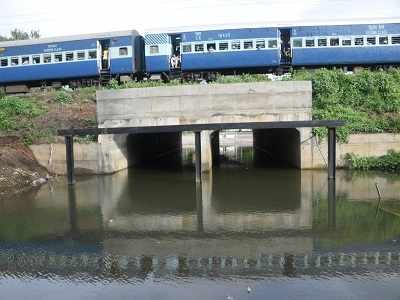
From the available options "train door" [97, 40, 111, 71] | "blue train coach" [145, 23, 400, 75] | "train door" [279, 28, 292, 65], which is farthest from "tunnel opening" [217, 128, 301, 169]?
"train door" [97, 40, 111, 71]

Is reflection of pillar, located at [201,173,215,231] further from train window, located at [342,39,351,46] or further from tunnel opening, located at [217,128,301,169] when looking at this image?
train window, located at [342,39,351,46]

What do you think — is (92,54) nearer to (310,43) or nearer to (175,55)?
(175,55)

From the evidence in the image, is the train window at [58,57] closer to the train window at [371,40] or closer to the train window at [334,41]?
the train window at [334,41]

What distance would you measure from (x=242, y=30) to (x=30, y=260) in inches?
834

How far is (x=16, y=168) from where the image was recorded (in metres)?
25.8

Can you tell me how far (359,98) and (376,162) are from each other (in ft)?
13.8

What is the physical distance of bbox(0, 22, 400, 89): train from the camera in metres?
30.2

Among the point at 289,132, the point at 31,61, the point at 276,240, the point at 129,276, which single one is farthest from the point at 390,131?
the point at 31,61

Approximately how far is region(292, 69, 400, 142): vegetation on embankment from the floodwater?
3684mm

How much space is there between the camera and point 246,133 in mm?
74875

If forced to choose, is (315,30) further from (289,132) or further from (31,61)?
(31,61)

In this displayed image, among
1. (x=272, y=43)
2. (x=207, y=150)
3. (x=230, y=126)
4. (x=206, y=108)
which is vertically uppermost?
(x=272, y=43)

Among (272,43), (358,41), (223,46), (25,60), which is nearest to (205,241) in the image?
(223,46)

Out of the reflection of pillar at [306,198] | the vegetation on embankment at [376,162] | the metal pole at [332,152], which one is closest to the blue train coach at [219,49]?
the vegetation on embankment at [376,162]
